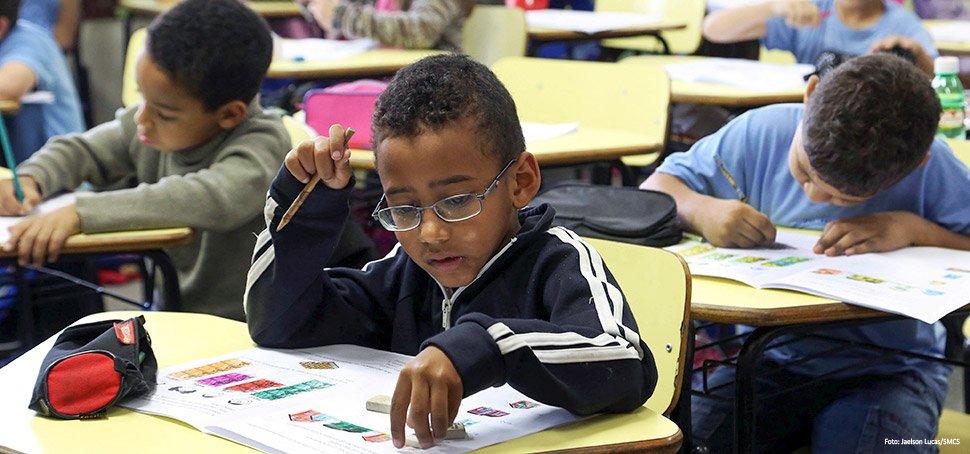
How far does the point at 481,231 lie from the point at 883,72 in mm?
943

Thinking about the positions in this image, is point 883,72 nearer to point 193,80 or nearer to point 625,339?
point 625,339

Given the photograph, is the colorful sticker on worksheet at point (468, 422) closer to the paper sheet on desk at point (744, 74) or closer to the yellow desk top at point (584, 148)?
the yellow desk top at point (584, 148)

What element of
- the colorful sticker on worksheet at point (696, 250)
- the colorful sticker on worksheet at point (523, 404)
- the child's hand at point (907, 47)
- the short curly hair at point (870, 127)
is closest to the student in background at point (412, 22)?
the child's hand at point (907, 47)

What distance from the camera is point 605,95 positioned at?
3281mm

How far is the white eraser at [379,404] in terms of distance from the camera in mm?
1238

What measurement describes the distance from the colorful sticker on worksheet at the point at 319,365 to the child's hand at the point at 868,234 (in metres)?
0.97

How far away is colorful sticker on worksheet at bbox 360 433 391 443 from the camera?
1.16 metres

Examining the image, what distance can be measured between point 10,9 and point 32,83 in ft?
0.97

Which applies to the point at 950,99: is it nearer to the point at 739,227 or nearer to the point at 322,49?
the point at 739,227

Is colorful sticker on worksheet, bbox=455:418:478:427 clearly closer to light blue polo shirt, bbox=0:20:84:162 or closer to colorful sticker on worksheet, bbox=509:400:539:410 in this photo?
colorful sticker on worksheet, bbox=509:400:539:410

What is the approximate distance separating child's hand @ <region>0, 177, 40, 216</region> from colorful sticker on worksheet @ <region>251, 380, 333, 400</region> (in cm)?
129

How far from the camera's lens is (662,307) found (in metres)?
1.54

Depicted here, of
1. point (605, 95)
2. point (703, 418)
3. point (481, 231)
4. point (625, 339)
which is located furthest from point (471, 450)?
point (605, 95)

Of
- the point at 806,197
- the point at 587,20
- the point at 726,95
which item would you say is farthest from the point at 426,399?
the point at 587,20
